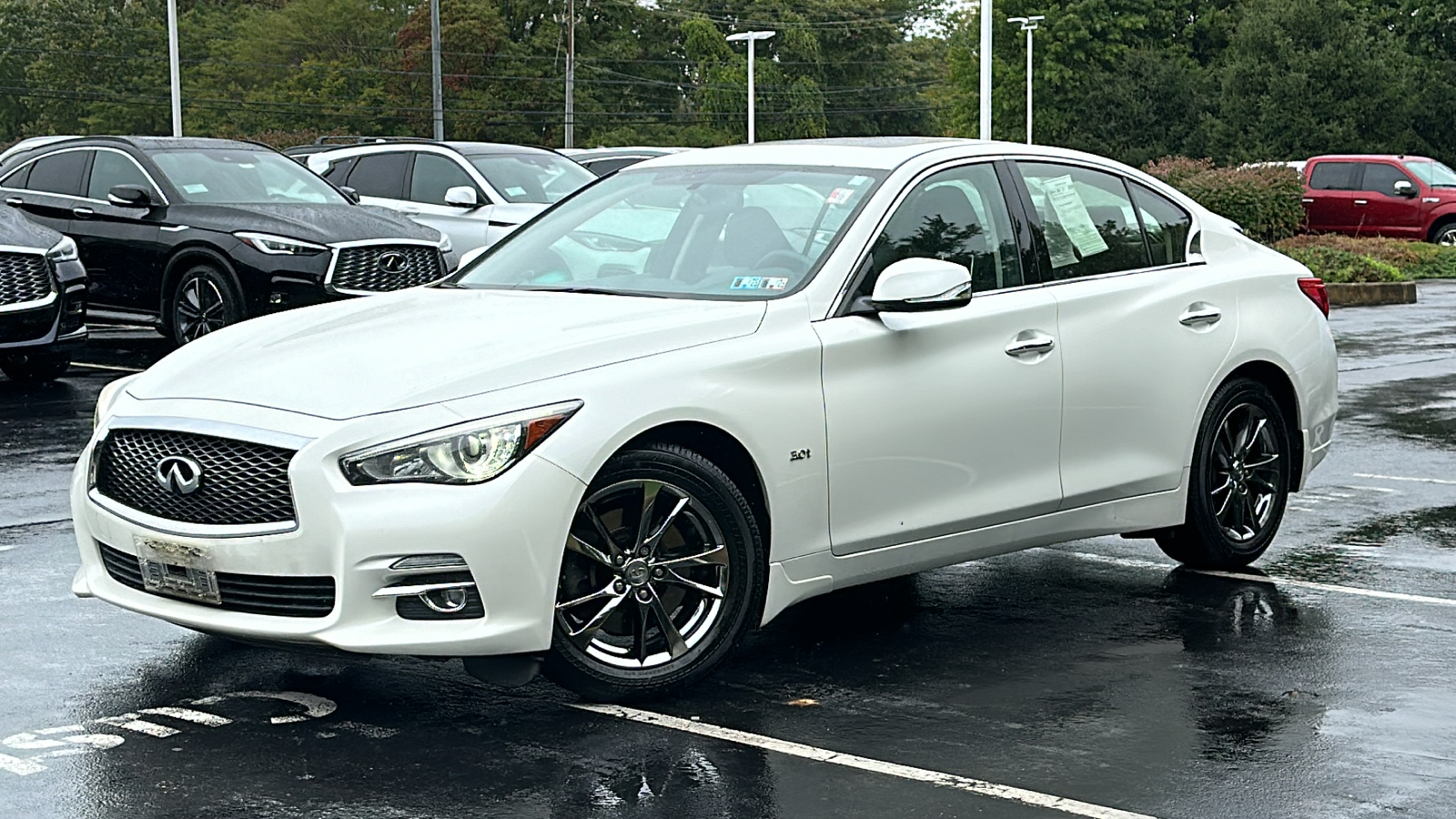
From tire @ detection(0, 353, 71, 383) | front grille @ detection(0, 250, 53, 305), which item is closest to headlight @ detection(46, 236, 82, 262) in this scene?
front grille @ detection(0, 250, 53, 305)

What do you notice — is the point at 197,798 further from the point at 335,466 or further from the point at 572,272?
the point at 572,272

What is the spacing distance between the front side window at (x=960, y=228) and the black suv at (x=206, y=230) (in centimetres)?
810

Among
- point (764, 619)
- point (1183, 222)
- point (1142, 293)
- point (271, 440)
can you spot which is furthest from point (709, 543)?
point (1183, 222)

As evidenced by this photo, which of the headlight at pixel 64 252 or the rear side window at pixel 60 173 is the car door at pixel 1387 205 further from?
the headlight at pixel 64 252

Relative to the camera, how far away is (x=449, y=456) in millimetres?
5102

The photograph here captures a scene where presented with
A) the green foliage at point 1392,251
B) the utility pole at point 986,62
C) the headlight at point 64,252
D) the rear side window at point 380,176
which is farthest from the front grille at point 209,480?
the utility pole at point 986,62

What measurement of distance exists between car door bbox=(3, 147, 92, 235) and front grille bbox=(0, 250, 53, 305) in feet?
7.78

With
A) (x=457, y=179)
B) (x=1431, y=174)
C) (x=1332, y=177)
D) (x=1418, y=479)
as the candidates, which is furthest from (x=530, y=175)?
(x=1431, y=174)

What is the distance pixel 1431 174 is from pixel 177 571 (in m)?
30.9

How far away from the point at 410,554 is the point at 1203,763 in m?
2.11

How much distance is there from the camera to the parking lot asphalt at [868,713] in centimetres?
466

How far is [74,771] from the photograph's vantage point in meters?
4.84

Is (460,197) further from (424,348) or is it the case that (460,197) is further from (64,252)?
(424,348)

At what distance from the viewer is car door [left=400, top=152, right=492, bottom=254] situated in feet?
56.9
